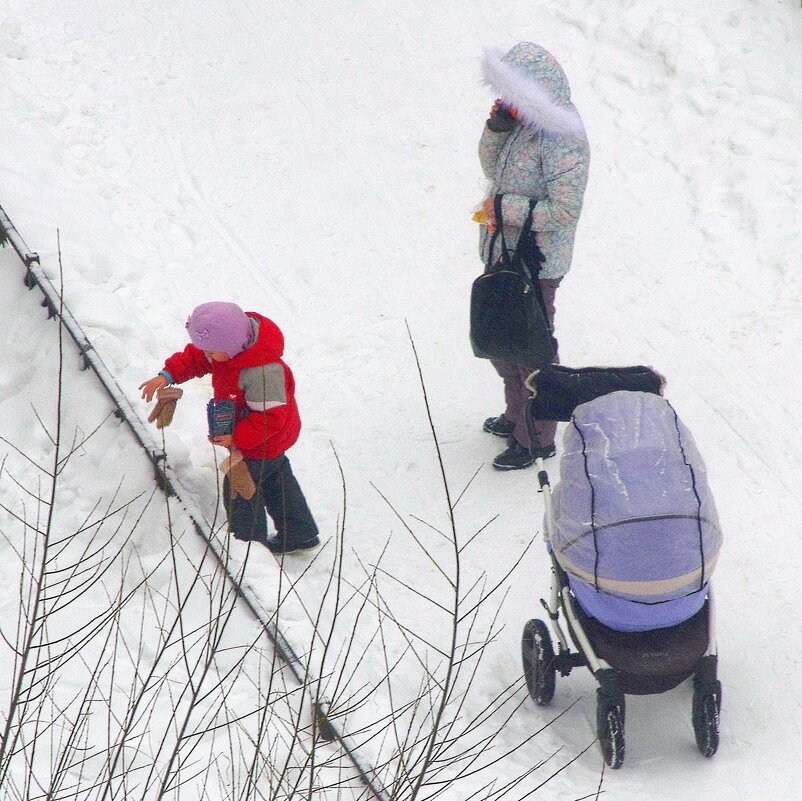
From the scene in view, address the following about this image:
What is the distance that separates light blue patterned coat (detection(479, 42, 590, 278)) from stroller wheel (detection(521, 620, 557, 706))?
1.90 metres

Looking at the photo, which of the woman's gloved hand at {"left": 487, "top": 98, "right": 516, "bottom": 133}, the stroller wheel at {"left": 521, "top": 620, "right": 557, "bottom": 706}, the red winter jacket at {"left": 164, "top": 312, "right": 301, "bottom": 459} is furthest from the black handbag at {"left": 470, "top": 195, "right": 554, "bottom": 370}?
the stroller wheel at {"left": 521, "top": 620, "right": 557, "bottom": 706}

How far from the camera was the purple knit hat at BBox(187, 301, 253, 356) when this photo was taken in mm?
4125

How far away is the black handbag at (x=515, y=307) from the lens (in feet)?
15.9

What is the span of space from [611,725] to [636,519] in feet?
2.68

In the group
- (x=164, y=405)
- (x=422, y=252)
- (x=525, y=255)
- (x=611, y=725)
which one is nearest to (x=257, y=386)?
(x=164, y=405)

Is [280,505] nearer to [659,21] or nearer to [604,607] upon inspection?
[604,607]

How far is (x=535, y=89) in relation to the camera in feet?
14.8

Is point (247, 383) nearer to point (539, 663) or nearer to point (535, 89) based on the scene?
point (539, 663)

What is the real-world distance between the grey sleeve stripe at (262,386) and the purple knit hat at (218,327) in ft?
0.46

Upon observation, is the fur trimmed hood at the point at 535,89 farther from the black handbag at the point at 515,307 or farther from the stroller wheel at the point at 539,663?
the stroller wheel at the point at 539,663

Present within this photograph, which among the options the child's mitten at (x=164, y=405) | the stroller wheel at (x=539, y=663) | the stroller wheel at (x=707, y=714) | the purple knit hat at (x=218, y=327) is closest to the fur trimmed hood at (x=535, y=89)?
the purple knit hat at (x=218, y=327)

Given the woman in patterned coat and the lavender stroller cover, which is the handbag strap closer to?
the woman in patterned coat

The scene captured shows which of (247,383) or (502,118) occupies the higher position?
(502,118)

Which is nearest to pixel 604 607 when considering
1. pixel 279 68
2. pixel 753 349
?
pixel 753 349
